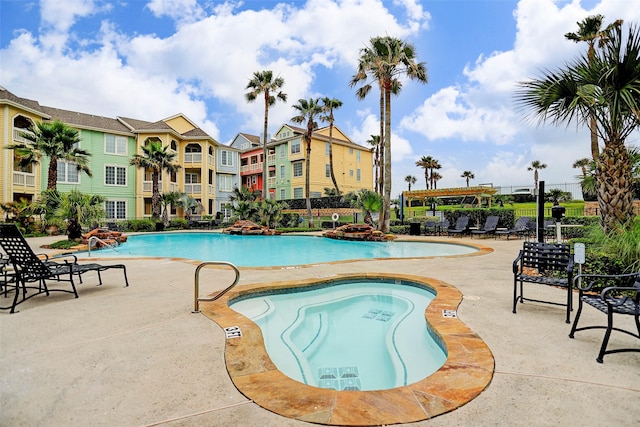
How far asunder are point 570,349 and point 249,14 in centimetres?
1559

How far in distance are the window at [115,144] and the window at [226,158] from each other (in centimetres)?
958

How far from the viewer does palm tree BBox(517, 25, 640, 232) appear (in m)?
5.75

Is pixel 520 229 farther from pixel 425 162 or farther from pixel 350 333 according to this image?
pixel 425 162

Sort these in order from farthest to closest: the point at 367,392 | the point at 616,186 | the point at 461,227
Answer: the point at 461,227, the point at 616,186, the point at 367,392

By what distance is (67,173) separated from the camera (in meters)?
26.6

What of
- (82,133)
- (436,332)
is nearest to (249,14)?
(436,332)

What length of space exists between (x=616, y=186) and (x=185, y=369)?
7.82 metres

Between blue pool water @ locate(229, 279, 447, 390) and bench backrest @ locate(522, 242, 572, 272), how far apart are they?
163 cm

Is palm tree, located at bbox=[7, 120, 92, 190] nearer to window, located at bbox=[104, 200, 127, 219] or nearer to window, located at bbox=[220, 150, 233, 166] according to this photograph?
window, located at bbox=[104, 200, 127, 219]

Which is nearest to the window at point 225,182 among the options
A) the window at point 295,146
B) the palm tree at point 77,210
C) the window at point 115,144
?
the window at point 295,146

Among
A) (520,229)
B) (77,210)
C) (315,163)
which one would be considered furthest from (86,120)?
(520,229)

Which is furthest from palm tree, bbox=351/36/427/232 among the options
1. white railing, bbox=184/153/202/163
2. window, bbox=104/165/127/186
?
window, bbox=104/165/127/186

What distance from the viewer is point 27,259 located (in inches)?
192

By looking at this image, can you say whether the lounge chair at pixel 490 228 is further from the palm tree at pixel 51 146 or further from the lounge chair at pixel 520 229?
the palm tree at pixel 51 146
